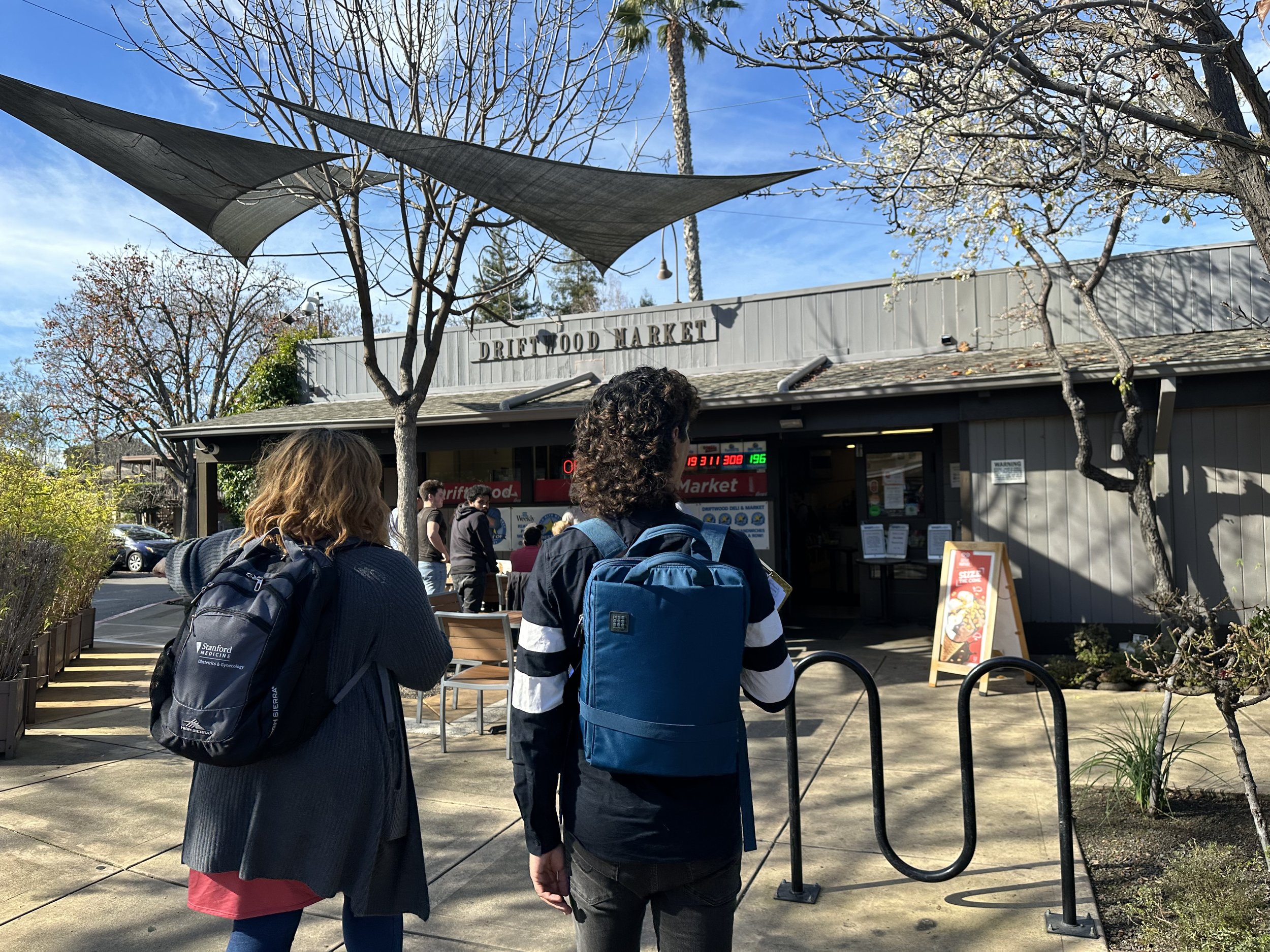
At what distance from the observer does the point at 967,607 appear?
7.93 meters

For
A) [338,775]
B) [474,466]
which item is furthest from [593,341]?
[338,775]

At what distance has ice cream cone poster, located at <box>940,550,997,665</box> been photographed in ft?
25.5

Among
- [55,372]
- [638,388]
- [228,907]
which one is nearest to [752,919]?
[228,907]

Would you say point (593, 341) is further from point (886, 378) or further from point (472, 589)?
point (472, 589)

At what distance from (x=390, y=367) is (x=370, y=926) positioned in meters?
13.0

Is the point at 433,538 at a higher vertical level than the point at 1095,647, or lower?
higher

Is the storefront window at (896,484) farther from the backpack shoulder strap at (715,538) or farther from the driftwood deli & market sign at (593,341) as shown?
the backpack shoulder strap at (715,538)

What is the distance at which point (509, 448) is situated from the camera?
1277cm

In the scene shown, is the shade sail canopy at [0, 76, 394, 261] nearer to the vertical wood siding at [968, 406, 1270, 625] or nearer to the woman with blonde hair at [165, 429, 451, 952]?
the woman with blonde hair at [165, 429, 451, 952]

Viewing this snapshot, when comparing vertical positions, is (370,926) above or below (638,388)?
below

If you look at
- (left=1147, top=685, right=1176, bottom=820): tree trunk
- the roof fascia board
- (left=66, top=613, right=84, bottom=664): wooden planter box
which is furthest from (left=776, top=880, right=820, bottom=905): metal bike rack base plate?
(left=66, top=613, right=84, bottom=664): wooden planter box

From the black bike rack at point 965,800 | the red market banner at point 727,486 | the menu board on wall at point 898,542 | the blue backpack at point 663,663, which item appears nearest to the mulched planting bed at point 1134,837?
the black bike rack at point 965,800

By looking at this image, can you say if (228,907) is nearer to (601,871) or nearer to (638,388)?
(601,871)

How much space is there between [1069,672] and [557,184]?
600cm
